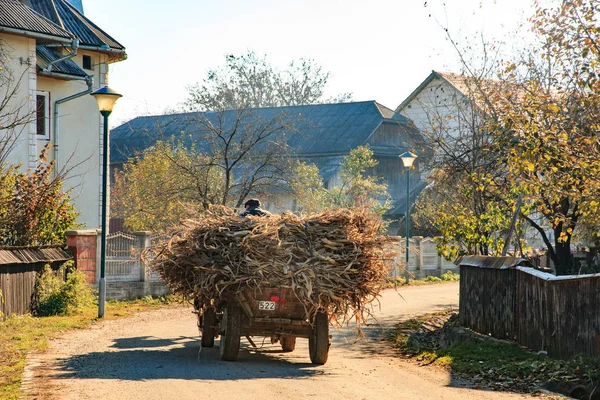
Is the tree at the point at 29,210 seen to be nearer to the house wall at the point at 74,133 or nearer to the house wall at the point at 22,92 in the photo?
the house wall at the point at 22,92

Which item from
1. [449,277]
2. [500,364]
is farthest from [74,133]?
[500,364]

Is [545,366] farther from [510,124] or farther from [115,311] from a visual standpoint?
[115,311]

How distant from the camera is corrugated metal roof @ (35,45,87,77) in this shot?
28.7 meters

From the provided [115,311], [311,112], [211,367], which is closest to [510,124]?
[211,367]

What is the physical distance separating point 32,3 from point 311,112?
34.3m

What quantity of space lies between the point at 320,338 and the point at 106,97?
825 cm

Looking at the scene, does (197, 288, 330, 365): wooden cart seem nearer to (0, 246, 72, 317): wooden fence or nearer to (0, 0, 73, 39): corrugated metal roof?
(0, 246, 72, 317): wooden fence

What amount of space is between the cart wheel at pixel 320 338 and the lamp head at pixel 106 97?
26.3 ft

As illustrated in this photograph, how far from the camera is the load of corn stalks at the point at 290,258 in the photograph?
38.6ft

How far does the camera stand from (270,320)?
39.3 ft

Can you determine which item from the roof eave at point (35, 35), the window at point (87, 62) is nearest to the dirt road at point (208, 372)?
the roof eave at point (35, 35)

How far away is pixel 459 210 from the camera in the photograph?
19469 mm

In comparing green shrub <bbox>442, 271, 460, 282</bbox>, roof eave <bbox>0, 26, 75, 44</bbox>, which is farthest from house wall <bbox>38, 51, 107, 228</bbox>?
green shrub <bbox>442, 271, 460, 282</bbox>

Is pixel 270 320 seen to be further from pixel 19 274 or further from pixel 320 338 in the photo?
pixel 19 274
